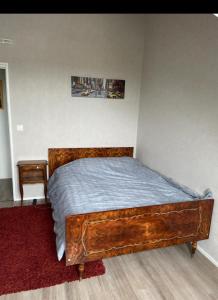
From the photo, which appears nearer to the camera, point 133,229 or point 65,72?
point 133,229

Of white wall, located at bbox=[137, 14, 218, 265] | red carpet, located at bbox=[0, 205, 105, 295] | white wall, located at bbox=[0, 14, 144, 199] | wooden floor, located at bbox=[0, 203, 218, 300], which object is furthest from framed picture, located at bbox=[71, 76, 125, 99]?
wooden floor, located at bbox=[0, 203, 218, 300]

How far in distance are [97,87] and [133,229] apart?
2.18m

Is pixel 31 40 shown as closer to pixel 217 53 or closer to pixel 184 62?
pixel 184 62

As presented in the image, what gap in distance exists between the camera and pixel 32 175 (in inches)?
123

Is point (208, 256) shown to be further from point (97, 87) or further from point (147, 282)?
point (97, 87)

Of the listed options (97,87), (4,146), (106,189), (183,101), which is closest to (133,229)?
(106,189)

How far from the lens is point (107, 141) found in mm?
3572

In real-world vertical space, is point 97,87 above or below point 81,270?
above

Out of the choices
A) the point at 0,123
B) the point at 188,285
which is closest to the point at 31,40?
the point at 0,123

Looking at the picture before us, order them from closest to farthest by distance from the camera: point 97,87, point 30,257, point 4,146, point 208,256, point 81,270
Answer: point 81,270 → point 30,257 → point 208,256 → point 97,87 → point 4,146

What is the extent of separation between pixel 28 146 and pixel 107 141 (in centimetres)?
121

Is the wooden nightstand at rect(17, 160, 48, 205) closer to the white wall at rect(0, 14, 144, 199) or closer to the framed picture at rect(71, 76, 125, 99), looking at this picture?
the white wall at rect(0, 14, 144, 199)

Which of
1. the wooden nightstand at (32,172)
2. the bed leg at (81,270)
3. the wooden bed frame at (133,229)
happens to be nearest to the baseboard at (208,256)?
the wooden bed frame at (133,229)

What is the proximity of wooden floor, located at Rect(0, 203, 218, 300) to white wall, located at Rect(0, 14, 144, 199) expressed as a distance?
181 cm
